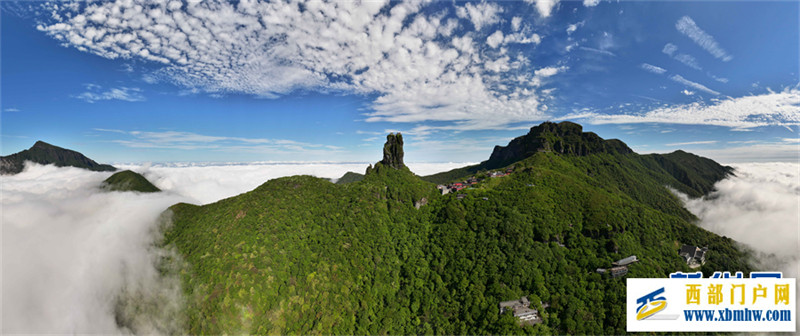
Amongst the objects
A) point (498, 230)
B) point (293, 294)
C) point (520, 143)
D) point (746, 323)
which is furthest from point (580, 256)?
point (520, 143)

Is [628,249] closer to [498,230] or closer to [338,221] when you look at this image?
[498,230]

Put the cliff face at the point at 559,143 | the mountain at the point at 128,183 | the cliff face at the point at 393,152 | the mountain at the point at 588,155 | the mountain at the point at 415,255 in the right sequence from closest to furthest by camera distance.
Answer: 1. the mountain at the point at 415,255
2. the cliff face at the point at 393,152
3. the mountain at the point at 128,183
4. the cliff face at the point at 559,143
5. the mountain at the point at 588,155

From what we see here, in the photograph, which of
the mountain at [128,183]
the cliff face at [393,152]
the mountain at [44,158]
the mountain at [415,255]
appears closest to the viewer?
the mountain at [415,255]

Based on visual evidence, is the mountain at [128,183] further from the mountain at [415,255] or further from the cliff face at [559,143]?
the cliff face at [559,143]

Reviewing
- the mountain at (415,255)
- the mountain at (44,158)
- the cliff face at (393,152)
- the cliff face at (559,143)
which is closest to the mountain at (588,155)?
the cliff face at (559,143)

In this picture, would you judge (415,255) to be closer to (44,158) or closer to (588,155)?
(588,155)

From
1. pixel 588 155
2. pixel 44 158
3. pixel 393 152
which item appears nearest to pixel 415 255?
pixel 393 152

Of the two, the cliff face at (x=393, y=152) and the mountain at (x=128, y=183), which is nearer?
the cliff face at (x=393, y=152)
